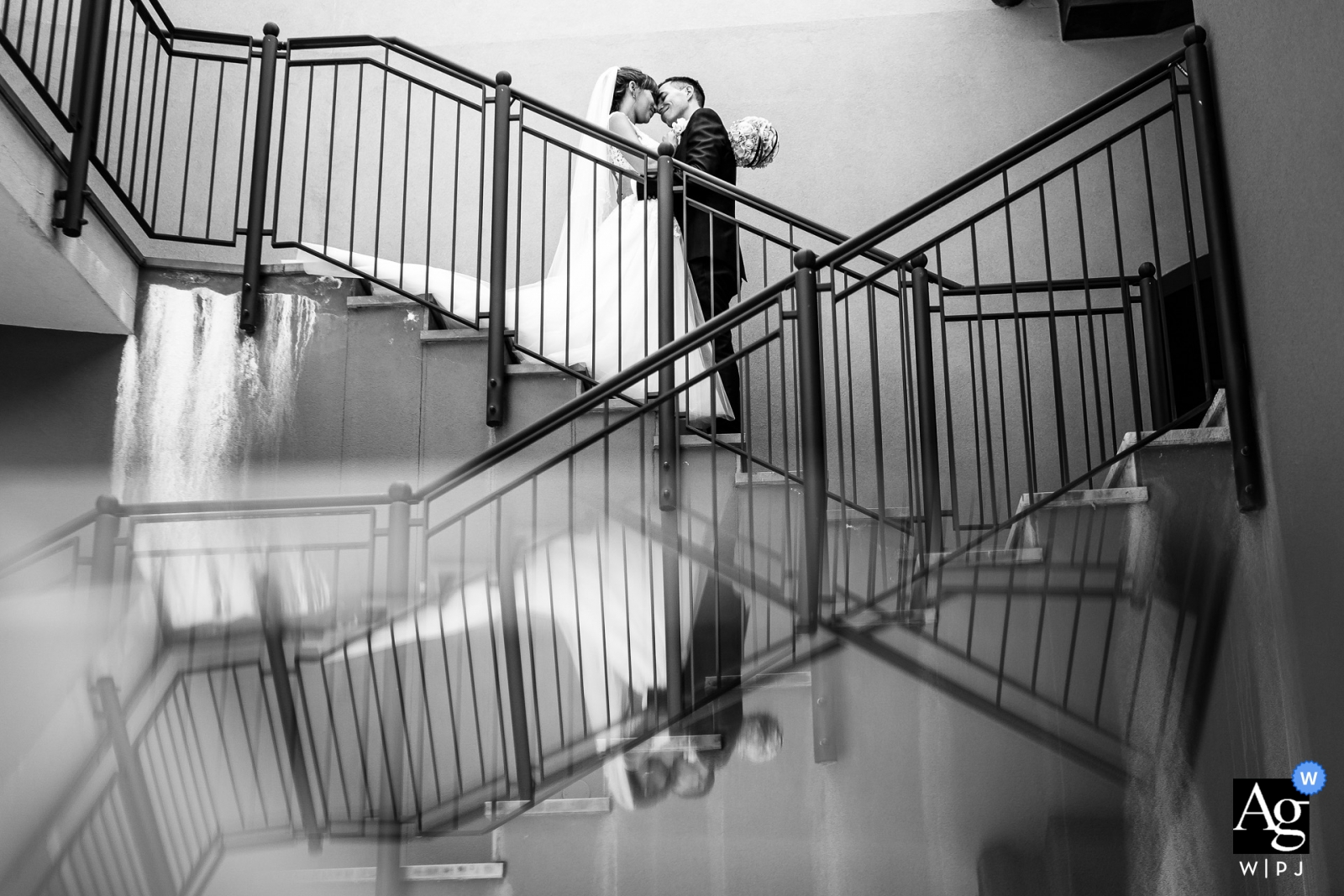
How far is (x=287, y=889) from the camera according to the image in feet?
12.7

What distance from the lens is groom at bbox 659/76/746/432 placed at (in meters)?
5.55

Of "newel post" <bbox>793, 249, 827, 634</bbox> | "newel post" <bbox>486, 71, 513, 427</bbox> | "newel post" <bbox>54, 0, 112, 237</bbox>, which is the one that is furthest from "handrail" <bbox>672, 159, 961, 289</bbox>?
"newel post" <bbox>54, 0, 112, 237</bbox>

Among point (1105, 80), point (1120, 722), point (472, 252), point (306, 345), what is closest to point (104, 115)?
point (472, 252)

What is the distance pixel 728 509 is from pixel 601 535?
53cm

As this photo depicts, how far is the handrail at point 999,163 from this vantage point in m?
4.06

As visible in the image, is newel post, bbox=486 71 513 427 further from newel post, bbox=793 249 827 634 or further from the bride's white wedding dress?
newel post, bbox=793 249 827 634

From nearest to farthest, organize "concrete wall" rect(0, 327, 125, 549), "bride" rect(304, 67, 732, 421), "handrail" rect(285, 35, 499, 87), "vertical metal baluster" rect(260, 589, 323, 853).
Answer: "vertical metal baluster" rect(260, 589, 323, 853)
"concrete wall" rect(0, 327, 125, 549)
"bride" rect(304, 67, 732, 421)
"handrail" rect(285, 35, 499, 87)

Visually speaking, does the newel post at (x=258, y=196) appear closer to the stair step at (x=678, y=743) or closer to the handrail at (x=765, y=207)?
the handrail at (x=765, y=207)

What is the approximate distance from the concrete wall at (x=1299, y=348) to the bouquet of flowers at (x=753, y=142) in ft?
9.38

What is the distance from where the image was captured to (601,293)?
552 centimetres

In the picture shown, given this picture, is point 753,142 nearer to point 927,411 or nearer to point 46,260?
point 927,411

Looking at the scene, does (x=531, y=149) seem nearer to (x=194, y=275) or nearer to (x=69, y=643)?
(x=194, y=275)

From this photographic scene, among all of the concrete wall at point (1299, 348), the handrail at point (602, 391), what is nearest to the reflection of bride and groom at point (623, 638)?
the handrail at point (602, 391)

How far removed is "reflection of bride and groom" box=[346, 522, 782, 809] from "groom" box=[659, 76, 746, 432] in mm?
1144
